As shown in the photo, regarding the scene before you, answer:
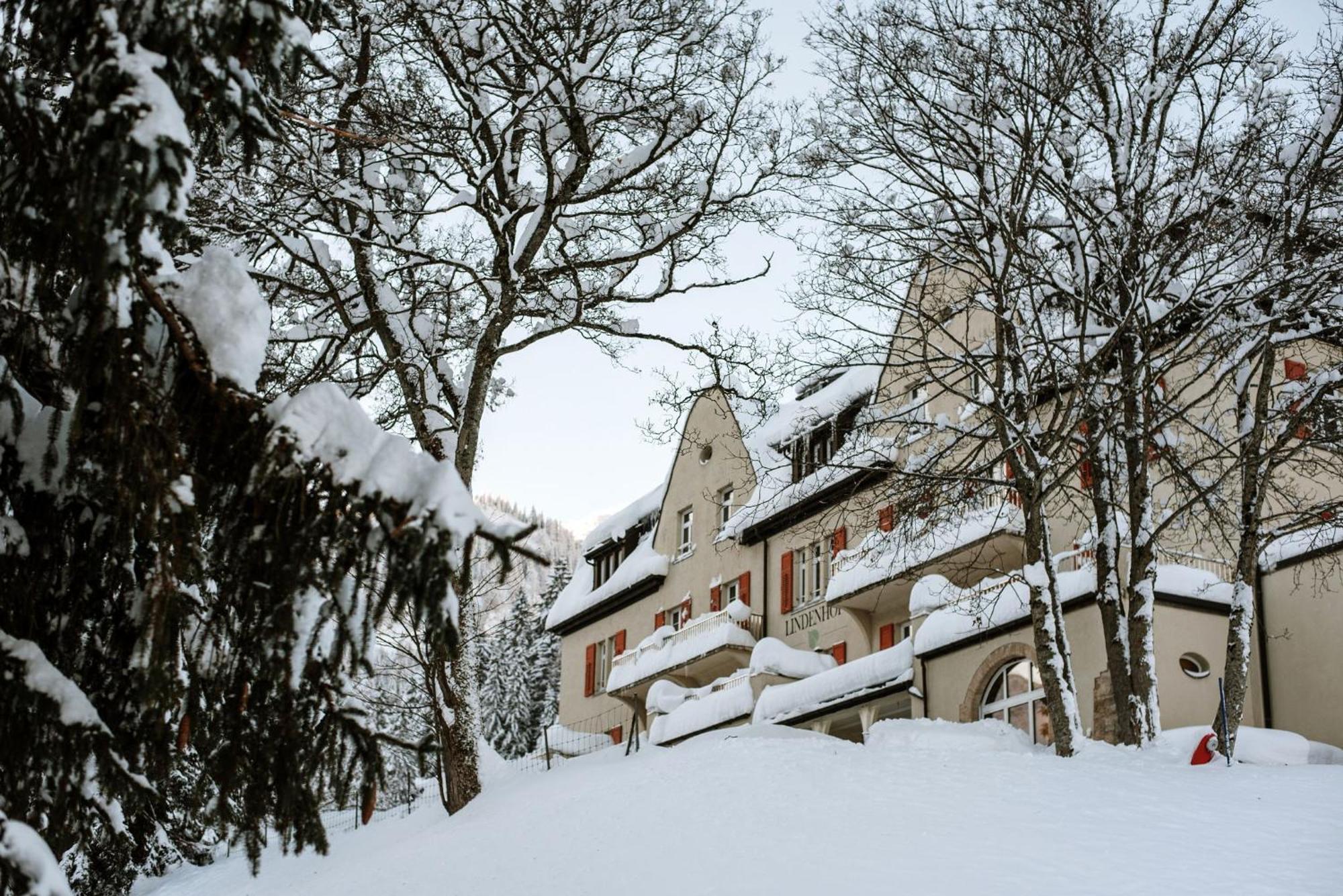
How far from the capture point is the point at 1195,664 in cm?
2003

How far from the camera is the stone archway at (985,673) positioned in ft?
70.9

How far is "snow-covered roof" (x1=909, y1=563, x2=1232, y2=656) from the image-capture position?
19.8 m

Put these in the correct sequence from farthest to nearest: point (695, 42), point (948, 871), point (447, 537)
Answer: point (695, 42), point (948, 871), point (447, 537)

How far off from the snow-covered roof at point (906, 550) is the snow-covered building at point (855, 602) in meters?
0.06

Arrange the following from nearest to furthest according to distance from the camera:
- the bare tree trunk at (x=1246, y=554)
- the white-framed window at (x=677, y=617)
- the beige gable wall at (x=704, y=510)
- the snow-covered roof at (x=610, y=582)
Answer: the bare tree trunk at (x=1246, y=554), the beige gable wall at (x=704, y=510), the white-framed window at (x=677, y=617), the snow-covered roof at (x=610, y=582)

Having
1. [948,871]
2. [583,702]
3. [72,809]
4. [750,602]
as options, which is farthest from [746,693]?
[72,809]

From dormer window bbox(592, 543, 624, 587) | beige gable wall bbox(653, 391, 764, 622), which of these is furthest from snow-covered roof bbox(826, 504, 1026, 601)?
dormer window bbox(592, 543, 624, 587)

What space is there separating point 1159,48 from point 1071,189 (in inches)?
75.2

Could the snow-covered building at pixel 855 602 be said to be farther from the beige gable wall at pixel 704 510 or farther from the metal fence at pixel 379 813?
the metal fence at pixel 379 813

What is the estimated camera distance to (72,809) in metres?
5.27

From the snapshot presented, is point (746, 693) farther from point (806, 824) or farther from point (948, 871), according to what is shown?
point (948, 871)

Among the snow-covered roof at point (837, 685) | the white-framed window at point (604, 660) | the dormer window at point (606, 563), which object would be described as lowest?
the snow-covered roof at point (837, 685)

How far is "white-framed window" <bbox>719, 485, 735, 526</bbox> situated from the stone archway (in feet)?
36.9

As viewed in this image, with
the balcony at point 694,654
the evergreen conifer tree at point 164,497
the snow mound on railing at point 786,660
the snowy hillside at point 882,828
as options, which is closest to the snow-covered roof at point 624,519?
the balcony at point 694,654
